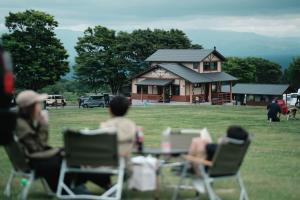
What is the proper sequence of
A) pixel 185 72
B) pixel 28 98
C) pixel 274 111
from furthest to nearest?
pixel 185 72, pixel 274 111, pixel 28 98

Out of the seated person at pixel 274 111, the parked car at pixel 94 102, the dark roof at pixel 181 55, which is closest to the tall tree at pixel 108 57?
the dark roof at pixel 181 55

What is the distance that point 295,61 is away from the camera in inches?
3932

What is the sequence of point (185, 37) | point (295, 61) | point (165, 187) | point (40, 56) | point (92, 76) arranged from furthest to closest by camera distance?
point (295, 61) < point (185, 37) < point (92, 76) < point (40, 56) < point (165, 187)

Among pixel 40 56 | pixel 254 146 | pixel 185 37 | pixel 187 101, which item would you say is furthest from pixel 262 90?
pixel 254 146

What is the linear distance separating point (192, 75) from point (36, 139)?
5770cm

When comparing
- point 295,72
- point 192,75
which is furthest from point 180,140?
point 295,72

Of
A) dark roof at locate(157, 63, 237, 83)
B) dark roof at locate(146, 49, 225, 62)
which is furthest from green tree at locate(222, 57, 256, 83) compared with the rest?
dark roof at locate(157, 63, 237, 83)

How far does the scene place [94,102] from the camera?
51812 mm

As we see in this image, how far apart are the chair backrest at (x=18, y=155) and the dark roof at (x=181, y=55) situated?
59.5m

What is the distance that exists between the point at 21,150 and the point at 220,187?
10.6ft

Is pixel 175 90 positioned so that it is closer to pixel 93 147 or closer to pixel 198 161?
pixel 198 161

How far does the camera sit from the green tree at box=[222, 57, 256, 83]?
3629 inches

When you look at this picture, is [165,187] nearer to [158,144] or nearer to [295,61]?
[158,144]

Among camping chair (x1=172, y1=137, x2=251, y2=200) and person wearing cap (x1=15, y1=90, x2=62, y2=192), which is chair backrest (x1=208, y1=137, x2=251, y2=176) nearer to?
camping chair (x1=172, y1=137, x2=251, y2=200)
